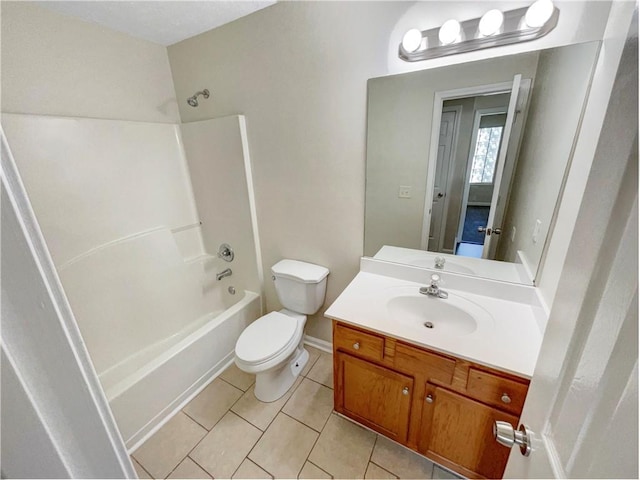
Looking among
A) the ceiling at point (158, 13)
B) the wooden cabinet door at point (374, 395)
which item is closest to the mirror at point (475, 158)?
the wooden cabinet door at point (374, 395)

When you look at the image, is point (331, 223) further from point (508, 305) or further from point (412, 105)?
point (508, 305)

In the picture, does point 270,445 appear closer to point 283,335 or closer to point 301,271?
point 283,335

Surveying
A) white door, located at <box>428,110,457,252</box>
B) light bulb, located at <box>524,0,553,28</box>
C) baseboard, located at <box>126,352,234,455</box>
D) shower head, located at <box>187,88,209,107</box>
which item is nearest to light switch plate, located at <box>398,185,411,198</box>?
white door, located at <box>428,110,457,252</box>

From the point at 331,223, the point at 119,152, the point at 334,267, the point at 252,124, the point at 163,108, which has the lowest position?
the point at 334,267

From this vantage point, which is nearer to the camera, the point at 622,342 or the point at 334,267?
the point at 622,342

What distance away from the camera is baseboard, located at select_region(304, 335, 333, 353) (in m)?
2.02

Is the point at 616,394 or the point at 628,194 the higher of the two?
the point at 628,194

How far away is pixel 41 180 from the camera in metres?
1.45

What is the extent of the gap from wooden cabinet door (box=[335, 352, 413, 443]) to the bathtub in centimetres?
94

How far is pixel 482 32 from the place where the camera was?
1037 millimetres

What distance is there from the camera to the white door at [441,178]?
128 cm

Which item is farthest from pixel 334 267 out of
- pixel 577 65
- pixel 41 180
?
pixel 41 180

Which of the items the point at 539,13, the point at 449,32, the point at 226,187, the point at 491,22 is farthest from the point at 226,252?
the point at 539,13

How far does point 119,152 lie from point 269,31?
1.26m
